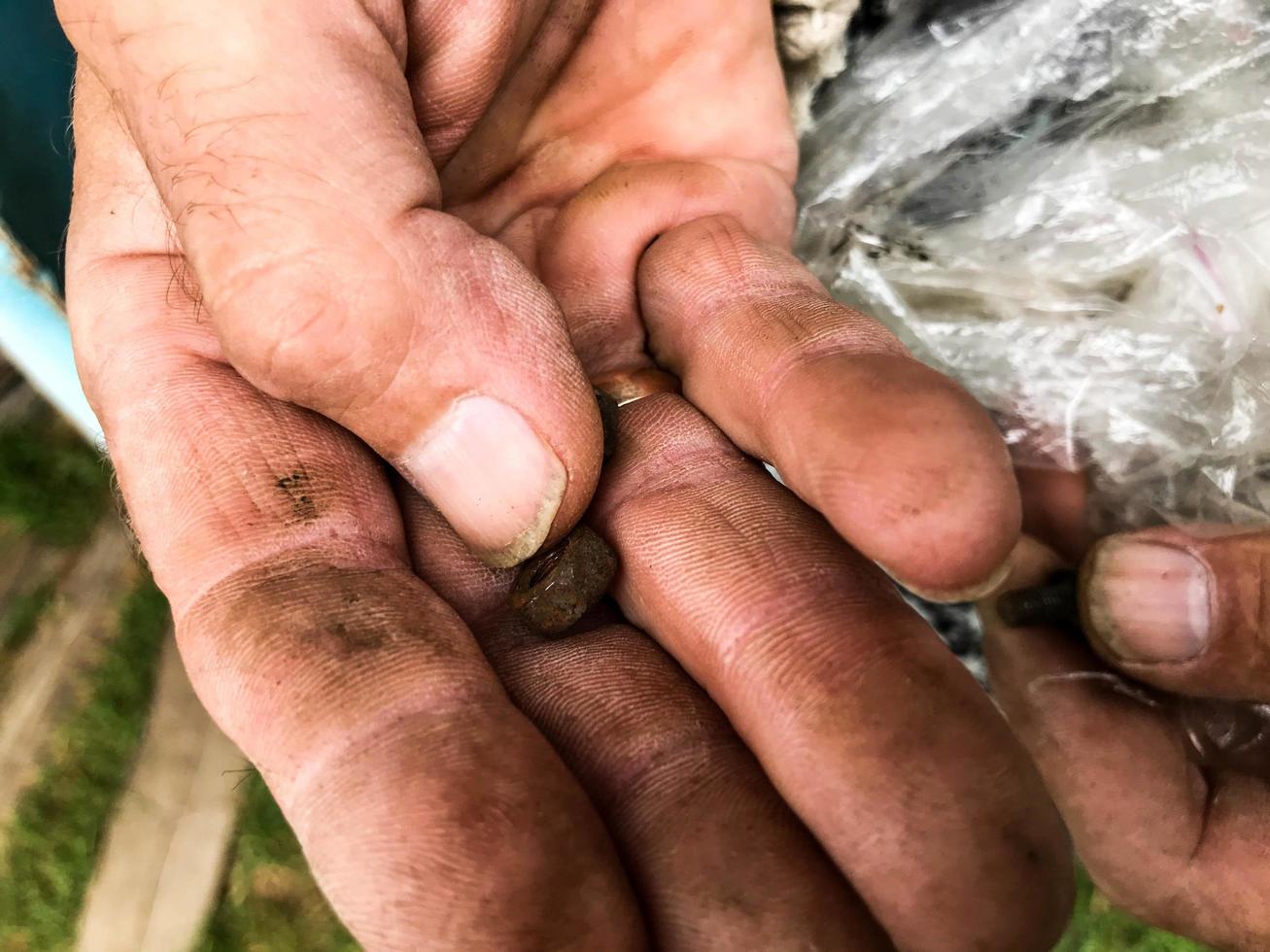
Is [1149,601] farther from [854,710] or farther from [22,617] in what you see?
[22,617]

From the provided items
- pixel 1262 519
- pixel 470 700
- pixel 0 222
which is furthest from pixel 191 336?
pixel 1262 519

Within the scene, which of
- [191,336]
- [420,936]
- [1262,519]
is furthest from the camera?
[1262,519]

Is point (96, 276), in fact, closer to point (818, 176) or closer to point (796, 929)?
point (796, 929)

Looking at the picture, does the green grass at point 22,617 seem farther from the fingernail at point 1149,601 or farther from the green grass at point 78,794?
the fingernail at point 1149,601

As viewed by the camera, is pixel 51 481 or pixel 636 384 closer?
pixel 636 384

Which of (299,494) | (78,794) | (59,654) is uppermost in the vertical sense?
(299,494)

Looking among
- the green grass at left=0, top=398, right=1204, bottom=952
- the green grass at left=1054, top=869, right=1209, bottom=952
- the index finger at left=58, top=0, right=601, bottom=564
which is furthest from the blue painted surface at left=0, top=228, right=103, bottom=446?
the green grass at left=1054, top=869, right=1209, bottom=952

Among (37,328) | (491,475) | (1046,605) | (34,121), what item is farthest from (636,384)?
(34,121)
